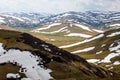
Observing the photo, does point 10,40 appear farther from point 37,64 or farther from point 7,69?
point 7,69

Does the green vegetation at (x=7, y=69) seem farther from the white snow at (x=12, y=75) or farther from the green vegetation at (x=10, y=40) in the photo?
the green vegetation at (x=10, y=40)

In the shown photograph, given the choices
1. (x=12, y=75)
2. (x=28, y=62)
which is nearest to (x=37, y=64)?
(x=28, y=62)

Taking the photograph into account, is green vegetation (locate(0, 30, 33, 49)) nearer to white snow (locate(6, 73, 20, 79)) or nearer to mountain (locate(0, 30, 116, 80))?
mountain (locate(0, 30, 116, 80))

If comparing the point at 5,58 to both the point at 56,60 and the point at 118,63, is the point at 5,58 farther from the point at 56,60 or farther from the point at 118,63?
the point at 118,63

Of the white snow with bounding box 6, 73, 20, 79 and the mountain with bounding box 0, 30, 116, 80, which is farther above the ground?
the mountain with bounding box 0, 30, 116, 80

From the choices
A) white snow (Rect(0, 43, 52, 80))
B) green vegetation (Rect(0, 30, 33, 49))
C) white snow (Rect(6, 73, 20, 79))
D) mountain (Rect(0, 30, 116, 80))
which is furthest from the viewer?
green vegetation (Rect(0, 30, 33, 49))

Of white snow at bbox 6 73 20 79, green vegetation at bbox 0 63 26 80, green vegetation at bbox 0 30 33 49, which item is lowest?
white snow at bbox 6 73 20 79

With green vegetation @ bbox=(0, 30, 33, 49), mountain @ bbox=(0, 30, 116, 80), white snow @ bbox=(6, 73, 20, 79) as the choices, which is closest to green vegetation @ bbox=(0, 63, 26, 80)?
mountain @ bbox=(0, 30, 116, 80)

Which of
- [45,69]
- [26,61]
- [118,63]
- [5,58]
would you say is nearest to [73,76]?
[45,69]

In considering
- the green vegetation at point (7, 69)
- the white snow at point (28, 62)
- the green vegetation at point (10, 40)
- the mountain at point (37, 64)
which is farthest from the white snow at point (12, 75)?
the green vegetation at point (10, 40)
